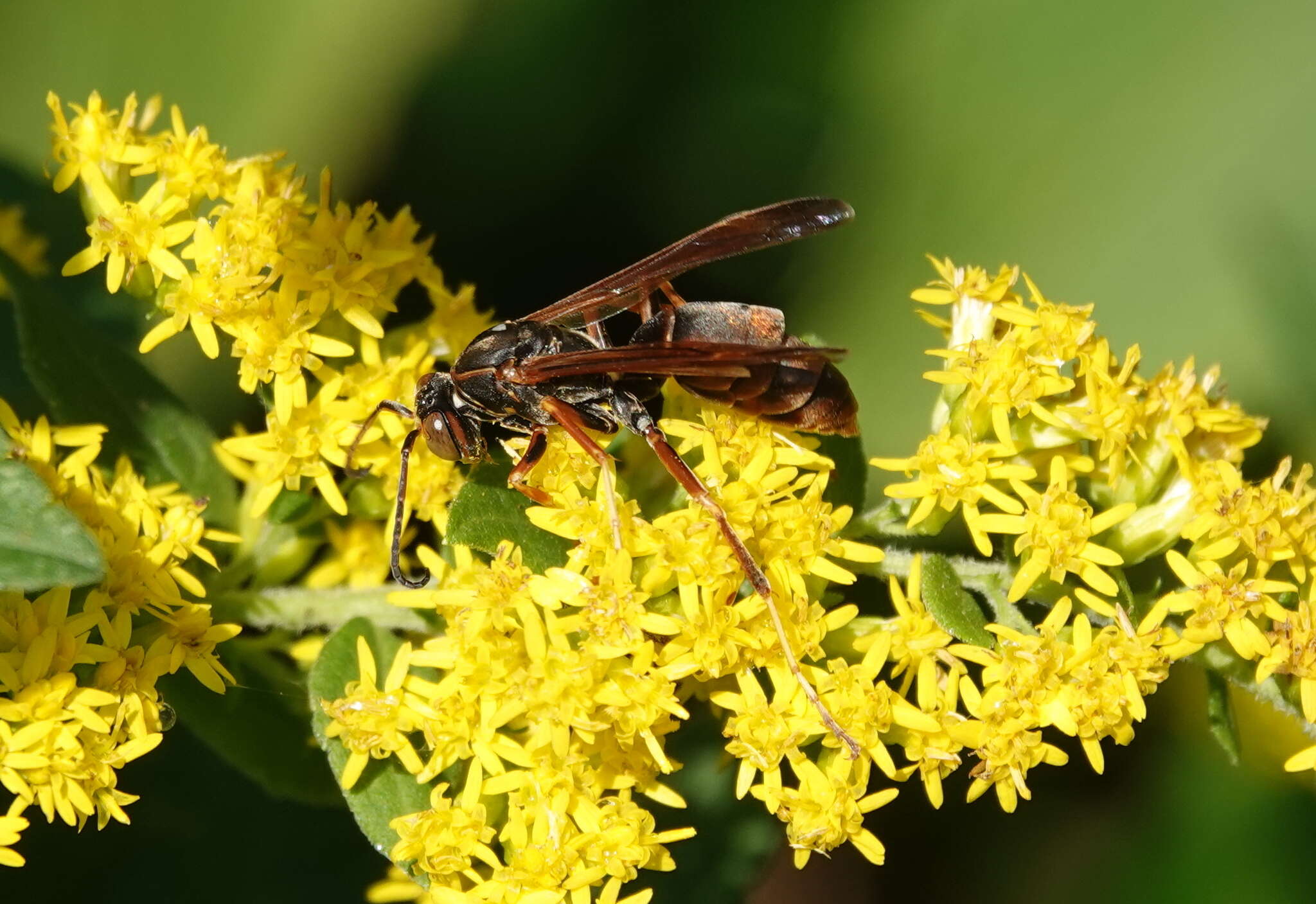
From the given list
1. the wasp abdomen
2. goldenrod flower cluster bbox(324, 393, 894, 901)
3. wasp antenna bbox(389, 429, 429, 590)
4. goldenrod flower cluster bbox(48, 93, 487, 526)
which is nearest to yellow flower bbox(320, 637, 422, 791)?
goldenrod flower cluster bbox(324, 393, 894, 901)

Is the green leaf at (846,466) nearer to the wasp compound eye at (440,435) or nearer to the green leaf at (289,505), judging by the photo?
the wasp compound eye at (440,435)

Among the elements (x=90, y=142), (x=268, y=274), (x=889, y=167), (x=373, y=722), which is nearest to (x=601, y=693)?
(x=373, y=722)

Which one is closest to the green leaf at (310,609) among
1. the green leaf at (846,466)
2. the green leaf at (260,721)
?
the green leaf at (260,721)

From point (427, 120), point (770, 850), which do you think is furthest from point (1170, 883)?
point (427, 120)

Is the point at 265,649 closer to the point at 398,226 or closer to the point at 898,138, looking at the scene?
the point at 398,226

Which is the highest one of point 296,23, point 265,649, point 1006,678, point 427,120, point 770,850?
point 296,23

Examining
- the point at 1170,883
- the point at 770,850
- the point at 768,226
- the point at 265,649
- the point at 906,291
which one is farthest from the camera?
the point at 906,291

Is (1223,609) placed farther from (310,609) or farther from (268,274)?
(268,274)
